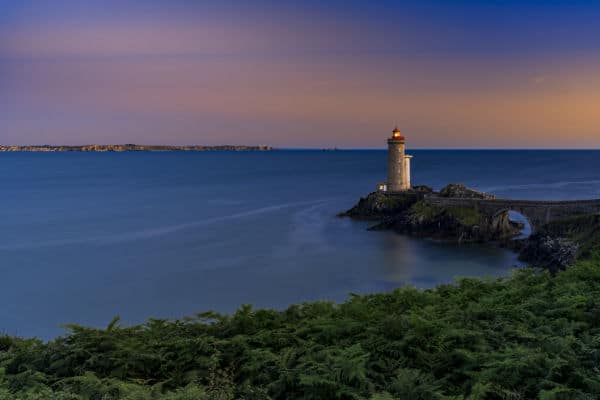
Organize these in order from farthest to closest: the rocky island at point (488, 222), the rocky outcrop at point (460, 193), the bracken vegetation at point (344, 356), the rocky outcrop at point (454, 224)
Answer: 1. the rocky outcrop at point (460, 193)
2. the rocky outcrop at point (454, 224)
3. the rocky island at point (488, 222)
4. the bracken vegetation at point (344, 356)

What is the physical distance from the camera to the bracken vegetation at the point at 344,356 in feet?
23.7

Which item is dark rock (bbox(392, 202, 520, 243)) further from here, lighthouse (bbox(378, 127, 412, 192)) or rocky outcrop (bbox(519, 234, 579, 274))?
lighthouse (bbox(378, 127, 412, 192))

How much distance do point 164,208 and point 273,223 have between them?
20495 mm

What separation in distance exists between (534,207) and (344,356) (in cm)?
3845

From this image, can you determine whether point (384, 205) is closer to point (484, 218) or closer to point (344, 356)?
point (484, 218)

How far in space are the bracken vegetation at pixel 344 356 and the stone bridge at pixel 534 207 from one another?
30.2 metres

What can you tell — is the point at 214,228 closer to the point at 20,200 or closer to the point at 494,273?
the point at 494,273

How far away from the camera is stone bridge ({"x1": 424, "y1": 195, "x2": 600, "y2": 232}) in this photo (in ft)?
124

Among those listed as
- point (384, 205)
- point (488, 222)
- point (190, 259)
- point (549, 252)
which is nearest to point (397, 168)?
point (384, 205)

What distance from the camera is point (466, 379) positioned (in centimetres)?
778

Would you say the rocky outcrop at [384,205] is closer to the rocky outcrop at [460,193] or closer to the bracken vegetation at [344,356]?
the rocky outcrop at [460,193]

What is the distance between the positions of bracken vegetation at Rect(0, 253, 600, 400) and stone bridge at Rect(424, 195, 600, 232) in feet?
99.0

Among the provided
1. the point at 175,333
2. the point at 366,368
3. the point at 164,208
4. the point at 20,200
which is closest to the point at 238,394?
the point at 366,368

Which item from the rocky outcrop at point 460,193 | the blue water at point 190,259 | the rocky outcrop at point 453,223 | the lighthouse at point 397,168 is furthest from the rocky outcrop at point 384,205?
the rocky outcrop at point 460,193
